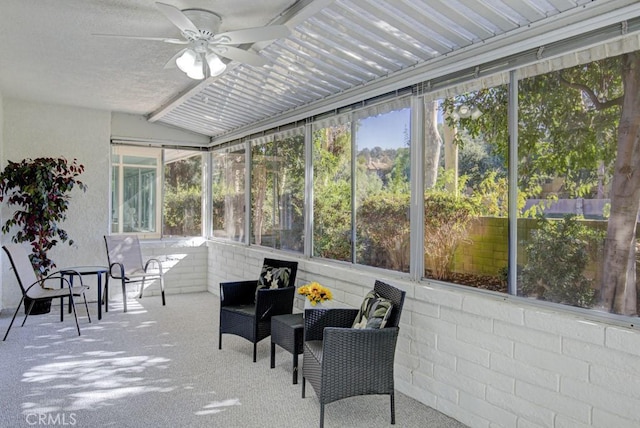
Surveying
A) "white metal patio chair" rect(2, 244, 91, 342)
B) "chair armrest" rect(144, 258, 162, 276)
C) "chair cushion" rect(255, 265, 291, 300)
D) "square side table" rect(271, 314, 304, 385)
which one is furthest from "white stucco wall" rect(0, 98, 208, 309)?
"square side table" rect(271, 314, 304, 385)

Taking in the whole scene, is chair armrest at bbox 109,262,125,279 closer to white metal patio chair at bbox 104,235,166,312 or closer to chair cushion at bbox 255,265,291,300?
white metal patio chair at bbox 104,235,166,312

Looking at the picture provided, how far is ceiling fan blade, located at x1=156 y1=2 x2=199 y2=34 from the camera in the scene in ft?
7.17

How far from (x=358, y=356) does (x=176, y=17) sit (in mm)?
2281

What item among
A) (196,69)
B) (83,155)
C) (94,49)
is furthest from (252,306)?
(83,155)

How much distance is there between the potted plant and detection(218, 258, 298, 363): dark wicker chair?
2.85 meters

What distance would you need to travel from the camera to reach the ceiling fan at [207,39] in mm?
2453

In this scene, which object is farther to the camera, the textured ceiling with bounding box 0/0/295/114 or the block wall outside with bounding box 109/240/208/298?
the block wall outside with bounding box 109/240/208/298

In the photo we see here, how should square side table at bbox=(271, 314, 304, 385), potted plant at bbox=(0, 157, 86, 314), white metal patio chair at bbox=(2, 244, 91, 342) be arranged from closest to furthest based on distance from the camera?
1. square side table at bbox=(271, 314, 304, 385)
2. white metal patio chair at bbox=(2, 244, 91, 342)
3. potted plant at bbox=(0, 157, 86, 314)

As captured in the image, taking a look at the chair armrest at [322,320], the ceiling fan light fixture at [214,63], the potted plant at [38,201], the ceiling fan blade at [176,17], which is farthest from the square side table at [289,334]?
the potted plant at [38,201]

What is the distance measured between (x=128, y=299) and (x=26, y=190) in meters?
2.06

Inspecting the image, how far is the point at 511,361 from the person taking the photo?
2.52 metres

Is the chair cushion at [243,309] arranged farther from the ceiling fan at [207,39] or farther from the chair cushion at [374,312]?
the ceiling fan at [207,39]

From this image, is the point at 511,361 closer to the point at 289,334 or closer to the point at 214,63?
the point at 289,334

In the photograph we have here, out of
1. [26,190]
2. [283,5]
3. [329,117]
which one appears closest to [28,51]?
[26,190]
